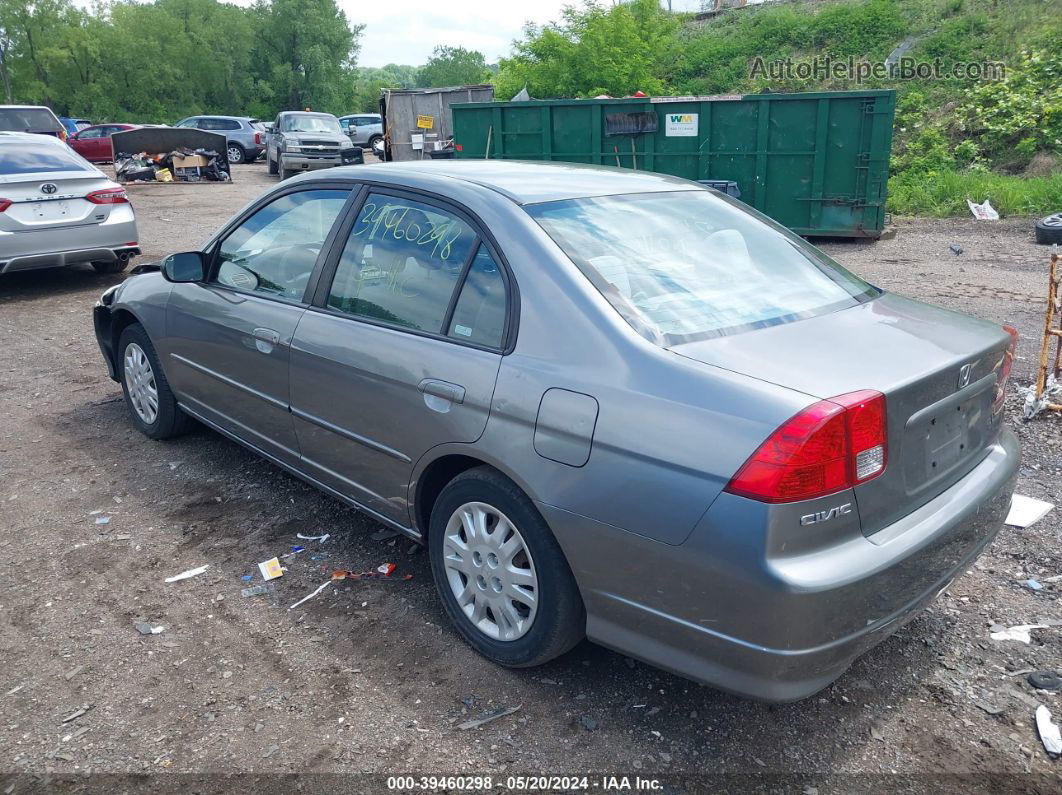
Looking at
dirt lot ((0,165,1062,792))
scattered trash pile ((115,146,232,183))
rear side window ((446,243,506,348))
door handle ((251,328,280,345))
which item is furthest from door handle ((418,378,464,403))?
scattered trash pile ((115,146,232,183))

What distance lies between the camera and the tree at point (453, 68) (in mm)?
80500

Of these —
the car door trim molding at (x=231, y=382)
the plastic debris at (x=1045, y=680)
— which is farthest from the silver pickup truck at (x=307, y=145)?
the plastic debris at (x=1045, y=680)

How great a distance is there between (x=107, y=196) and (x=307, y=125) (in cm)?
1694

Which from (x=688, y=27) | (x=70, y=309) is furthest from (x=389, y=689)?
(x=688, y=27)

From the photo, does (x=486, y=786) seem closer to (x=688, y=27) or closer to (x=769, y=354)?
(x=769, y=354)

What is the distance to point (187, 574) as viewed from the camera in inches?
150

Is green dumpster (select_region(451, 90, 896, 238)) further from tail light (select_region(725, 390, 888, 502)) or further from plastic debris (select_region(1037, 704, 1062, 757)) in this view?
tail light (select_region(725, 390, 888, 502))

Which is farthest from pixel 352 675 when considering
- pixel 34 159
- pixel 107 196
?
pixel 34 159

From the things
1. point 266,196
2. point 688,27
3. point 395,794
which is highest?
point 688,27

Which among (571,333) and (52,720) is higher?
(571,333)

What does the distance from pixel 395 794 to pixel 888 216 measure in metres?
14.7

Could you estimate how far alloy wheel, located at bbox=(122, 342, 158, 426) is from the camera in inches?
205

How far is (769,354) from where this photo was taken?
8.52 feet

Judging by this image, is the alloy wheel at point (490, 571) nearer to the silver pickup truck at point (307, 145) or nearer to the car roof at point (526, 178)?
the car roof at point (526, 178)
